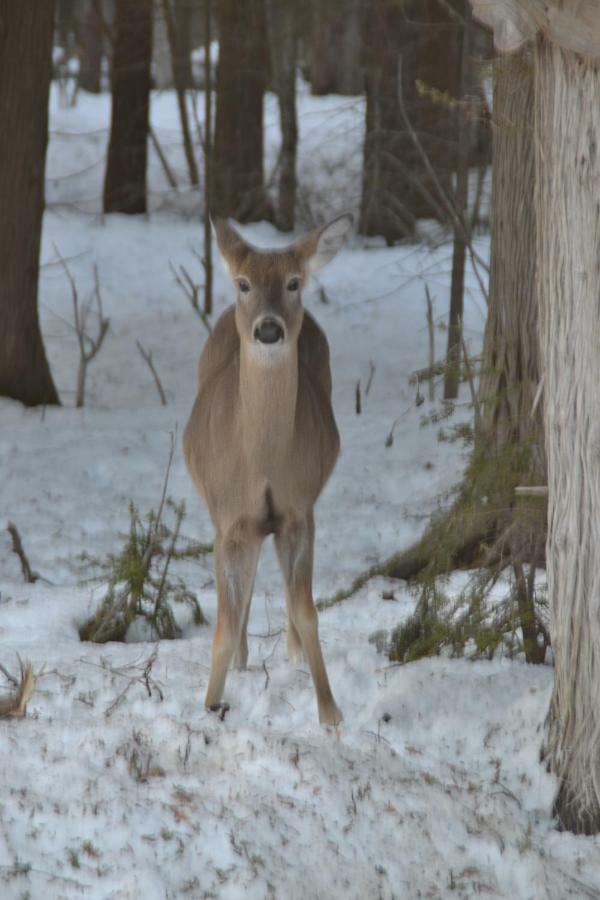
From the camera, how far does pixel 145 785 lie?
14.9 ft

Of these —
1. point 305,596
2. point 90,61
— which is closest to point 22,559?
point 305,596

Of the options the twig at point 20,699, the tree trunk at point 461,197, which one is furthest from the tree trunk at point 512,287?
the twig at point 20,699

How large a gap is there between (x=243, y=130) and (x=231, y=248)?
11962mm

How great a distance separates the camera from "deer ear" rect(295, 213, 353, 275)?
5676 mm

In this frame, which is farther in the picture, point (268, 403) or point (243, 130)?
point (243, 130)

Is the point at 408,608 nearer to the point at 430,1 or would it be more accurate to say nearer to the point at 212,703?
the point at 212,703

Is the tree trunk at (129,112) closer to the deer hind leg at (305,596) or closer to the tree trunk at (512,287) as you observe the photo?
the tree trunk at (512,287)

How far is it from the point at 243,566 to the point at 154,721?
0.78m

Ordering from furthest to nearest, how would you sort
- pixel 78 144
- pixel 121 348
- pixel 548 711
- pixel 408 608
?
1. pixel 78 144
2. pixel 121 348
3. pixel 408 608
4. pixel 548 711

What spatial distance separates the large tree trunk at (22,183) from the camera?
37.5 ft

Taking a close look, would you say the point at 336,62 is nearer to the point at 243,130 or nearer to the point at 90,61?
the point at 90,61

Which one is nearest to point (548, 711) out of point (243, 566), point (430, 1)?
point (243, 566)

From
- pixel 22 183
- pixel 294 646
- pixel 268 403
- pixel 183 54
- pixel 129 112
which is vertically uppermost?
pixel 183 54

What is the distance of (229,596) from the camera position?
5.56 metres
